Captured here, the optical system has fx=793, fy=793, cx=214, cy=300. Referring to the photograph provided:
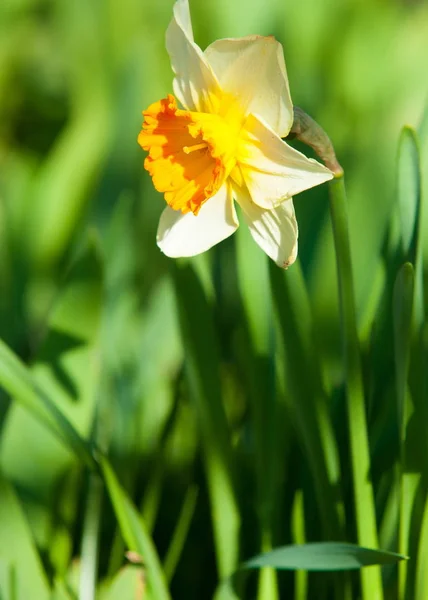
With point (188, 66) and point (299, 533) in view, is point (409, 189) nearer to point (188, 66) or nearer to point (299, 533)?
point (188, 66)

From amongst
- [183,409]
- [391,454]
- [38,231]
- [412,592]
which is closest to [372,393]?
[391,454]

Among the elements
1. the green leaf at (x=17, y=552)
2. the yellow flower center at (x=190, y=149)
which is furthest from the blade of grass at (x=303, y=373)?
the green leaf at (x=17, y=552)

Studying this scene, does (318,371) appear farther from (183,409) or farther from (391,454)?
→ (183,409)

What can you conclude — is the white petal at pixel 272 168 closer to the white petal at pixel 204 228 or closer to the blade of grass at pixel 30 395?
the white petal at pixel 204 228

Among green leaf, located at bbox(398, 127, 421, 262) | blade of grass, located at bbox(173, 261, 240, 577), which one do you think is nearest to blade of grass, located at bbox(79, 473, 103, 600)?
blade of grass, located at bbox(173, 261, 240, 577)

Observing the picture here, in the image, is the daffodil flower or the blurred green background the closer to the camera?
the daffodil flower

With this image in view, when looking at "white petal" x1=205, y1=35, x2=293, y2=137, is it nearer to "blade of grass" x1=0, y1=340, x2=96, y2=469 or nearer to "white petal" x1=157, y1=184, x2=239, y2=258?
"white petal" x1=157, y1=184, x2=239, y2=258
